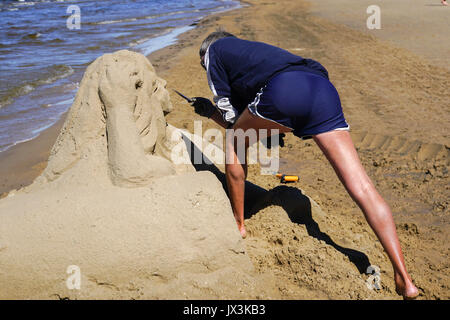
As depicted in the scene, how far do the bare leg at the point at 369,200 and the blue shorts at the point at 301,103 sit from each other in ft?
0.27

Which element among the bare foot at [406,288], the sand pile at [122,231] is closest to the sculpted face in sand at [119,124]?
the sand pile at [122,231]

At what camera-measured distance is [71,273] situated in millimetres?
2350

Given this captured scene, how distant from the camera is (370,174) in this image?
450cm

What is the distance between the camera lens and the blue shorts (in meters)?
2.46

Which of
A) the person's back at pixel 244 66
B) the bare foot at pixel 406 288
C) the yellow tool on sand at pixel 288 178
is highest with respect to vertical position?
the person's back at pixel 244 66

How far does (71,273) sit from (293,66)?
5.43ft

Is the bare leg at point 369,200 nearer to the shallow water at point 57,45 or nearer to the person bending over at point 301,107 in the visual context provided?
the person bending over at point 301,107

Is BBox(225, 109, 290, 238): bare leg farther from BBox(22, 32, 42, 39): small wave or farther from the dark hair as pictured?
BBox(22, 32, 42, 39): small wave

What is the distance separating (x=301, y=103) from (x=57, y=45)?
40.8ft

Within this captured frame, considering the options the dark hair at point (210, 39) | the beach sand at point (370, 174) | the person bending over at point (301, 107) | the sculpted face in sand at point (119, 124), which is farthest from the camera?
the dark hair at point (210, 39)

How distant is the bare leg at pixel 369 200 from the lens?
2432mm

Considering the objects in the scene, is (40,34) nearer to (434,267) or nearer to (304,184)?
(304,184)

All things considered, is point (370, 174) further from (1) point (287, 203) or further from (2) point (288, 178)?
(1) point (287, 203)

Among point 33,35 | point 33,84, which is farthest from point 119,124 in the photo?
point 33,35
